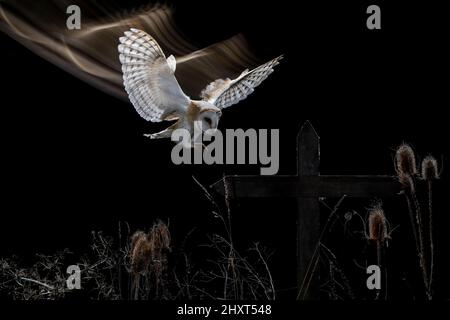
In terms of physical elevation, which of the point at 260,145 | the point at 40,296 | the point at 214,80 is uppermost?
the point at 214,80

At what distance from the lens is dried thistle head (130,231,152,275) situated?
401cm

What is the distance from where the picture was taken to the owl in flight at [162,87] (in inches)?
173

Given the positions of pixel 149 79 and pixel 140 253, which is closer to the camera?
pixel 140 253

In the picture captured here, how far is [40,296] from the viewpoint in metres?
4.29

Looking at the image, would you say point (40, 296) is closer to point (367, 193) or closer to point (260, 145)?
point (260, 145)

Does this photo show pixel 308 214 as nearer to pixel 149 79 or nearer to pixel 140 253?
pixel 140 253

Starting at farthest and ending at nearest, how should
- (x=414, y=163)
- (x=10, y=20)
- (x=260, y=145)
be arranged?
(x=260, y=145) → (x=10, y=20) → (x=414, y=163)

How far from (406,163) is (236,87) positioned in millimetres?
1401

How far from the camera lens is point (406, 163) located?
3.94 m

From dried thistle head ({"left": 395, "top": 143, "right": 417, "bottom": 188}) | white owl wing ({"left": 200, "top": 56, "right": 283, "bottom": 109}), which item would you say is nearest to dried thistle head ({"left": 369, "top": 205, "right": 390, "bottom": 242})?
dried thistle head ({"left": 395, "top": 143, "right": 417, "bottom": 188})

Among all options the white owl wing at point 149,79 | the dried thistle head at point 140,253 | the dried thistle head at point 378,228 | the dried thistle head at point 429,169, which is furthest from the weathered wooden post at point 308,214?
the dried thistle head at point 140,253

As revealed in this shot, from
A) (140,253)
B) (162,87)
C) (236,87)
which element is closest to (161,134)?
(162,87)

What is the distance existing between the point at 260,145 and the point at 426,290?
4.42 feet

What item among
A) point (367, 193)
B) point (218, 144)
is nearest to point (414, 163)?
point (367, 193)
